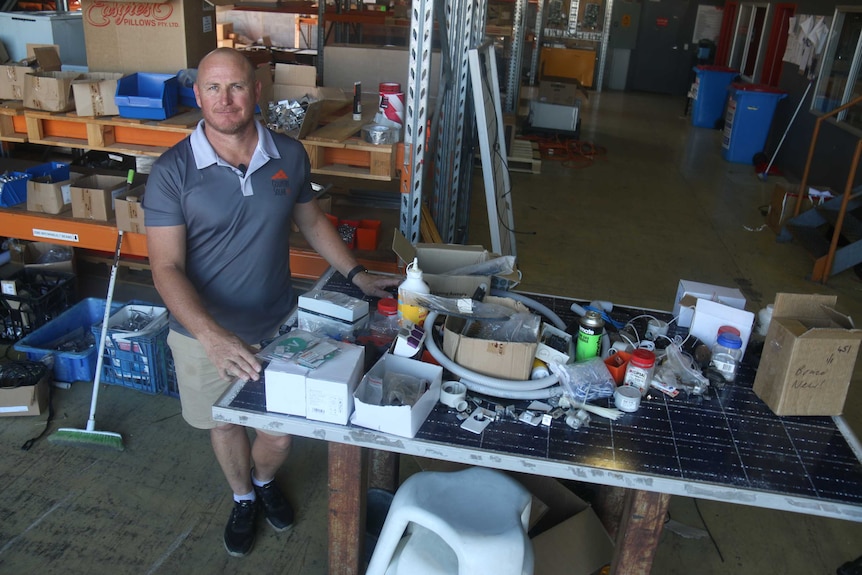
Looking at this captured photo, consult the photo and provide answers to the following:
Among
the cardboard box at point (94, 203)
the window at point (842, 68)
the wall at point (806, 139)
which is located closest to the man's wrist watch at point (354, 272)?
the cardboard box at point (94, 203)

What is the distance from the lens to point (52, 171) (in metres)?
3.35

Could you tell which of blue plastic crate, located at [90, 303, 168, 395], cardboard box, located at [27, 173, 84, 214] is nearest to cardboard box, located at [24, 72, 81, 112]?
cardboard box, located at [27, 173, 84, 214]

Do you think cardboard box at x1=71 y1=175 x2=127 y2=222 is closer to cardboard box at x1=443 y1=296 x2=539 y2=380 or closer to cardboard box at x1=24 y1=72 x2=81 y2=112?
cardboard box at x1=24 y1=72 x2=81 y2=112

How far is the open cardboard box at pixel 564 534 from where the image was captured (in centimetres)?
216

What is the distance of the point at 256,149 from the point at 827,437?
6.03 feet

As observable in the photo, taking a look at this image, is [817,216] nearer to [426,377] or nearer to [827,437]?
[827,437]

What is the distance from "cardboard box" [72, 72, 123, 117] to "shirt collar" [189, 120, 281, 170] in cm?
107

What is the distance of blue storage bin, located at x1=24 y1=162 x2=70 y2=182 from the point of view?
333 cm

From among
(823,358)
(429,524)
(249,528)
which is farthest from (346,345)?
(823,358)

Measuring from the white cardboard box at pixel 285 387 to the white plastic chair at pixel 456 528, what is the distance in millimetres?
Answer: 350

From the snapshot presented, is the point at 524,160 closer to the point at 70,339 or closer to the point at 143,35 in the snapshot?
the point at 143,35

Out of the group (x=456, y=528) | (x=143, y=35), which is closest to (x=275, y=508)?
(x=456, y=528)

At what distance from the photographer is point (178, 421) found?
319 centimetres

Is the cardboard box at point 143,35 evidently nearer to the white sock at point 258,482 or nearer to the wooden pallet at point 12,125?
the wooden pallet at point 12,125
